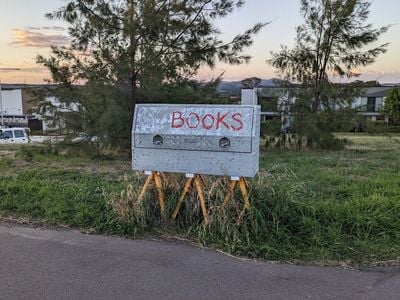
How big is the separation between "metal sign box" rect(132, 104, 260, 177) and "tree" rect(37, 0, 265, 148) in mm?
4320

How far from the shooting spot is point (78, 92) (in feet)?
28.0

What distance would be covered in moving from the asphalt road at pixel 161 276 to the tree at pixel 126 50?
16.2ft

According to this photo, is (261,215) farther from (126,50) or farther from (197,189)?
(126,50)

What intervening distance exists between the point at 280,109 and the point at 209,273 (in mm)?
9414

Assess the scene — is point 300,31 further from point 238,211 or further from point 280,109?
point 238,211

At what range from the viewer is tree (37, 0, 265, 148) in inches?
320

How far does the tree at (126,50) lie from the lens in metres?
8.13

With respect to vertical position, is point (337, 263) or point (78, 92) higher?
point (78, 92)

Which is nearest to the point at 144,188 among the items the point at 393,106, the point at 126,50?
the point at 126,50

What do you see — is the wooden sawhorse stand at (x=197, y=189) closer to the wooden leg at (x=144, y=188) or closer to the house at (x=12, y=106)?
the wooden leg at (x=144, y=188)

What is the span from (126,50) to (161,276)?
20.7 feet

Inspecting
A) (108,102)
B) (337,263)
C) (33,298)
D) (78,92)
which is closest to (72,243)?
(33,298)

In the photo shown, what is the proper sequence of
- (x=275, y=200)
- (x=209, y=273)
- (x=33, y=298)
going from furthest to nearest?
(x=275, y=200), (x=209, y=273), (x=33, y=298)

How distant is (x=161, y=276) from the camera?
2902mm
